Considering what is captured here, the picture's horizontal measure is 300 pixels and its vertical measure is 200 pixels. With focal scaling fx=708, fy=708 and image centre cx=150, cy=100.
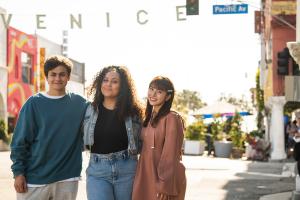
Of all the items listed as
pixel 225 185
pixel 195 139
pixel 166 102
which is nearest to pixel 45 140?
pixel 166 102

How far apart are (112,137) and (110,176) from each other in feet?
0.99

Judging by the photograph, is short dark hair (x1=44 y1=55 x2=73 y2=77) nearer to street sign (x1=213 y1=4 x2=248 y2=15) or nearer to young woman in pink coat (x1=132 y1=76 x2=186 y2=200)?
young woman in pink coat (x1=132 y1=76 x2=186 y2=200)

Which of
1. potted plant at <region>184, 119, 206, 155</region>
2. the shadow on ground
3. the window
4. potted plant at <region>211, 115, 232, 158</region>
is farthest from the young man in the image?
the window

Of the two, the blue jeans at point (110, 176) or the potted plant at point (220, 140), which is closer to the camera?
the blue jeans at point (110, 176)

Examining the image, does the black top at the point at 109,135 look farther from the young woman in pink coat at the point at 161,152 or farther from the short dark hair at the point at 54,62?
the short dark hair at the point at 54,62

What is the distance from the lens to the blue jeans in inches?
213

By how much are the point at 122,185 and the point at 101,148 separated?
0.33m

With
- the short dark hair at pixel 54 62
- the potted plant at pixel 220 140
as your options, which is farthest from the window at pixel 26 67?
the short dark hair at pixel 54 62

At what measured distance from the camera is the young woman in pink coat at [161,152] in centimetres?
552

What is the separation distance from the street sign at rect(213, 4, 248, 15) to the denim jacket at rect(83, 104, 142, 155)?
16.8 m

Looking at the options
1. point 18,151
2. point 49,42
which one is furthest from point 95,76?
point 49,42

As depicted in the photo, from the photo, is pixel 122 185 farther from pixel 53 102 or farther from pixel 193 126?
pixel 193 126

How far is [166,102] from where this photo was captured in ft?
18.8

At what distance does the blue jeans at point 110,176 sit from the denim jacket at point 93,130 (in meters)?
0.08
